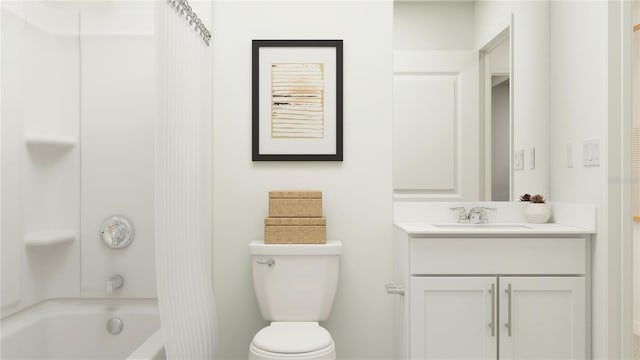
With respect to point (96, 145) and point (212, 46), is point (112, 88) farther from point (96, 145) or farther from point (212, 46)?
point (212, 46)

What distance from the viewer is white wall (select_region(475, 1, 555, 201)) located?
2.38 m

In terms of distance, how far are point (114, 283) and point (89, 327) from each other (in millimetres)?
238

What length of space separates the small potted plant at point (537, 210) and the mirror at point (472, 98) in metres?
0.06

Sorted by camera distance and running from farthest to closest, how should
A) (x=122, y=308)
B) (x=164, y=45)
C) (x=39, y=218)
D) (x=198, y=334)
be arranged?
(x=122, y=308) → (x=39, y=218) → (x=198, y=334) → (x=164, y=45)

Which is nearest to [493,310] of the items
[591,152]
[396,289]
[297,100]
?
[396,289]

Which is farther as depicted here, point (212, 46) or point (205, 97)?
point (212, 46)

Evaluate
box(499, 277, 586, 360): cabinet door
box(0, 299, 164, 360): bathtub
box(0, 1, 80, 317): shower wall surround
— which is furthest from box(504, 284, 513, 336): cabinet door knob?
box(0, 1, 80, 317): shower wall surround

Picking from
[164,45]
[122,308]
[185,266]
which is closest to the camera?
[164,45]

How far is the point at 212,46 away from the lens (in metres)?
2.41

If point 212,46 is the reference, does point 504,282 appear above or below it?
below

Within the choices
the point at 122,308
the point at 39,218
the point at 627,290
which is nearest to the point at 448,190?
the point at 627,290

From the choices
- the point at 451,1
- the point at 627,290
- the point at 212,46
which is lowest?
the point at 627,290

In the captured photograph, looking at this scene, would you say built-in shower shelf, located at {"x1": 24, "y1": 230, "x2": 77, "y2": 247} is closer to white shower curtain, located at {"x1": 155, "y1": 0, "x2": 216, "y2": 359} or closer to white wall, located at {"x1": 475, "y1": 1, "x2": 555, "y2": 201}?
white shower curtain, located at {"x1": 155, "y1": 0, "x2": 216, "y2": 359}

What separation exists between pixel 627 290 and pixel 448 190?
0.85 m
